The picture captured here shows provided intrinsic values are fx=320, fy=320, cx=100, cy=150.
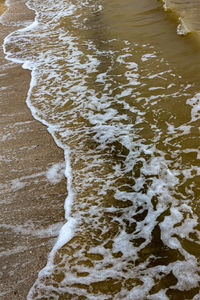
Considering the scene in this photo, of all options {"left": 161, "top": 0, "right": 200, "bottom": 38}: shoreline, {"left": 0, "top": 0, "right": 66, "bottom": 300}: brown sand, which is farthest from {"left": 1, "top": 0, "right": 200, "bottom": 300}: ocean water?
{"left": 161, "top": 0, "right": 200, "bottom": 38}: shoreline

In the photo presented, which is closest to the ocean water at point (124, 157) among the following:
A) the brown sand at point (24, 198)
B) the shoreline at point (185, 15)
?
the brown sand at point (24, 198)

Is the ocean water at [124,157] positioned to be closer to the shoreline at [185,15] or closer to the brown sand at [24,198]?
the brown sand at [24,198]

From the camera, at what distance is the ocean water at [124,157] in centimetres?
321

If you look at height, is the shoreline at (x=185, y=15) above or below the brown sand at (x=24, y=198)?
above

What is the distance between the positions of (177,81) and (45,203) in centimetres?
389

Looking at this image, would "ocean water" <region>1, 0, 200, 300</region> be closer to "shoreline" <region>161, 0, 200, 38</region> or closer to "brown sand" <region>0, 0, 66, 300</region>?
"brown sand" <region>0, 0, 66, 300</region>

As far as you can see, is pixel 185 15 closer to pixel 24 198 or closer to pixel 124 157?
pixel 124 157

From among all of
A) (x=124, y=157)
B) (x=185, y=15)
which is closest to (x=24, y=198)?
(x=124, y=157)

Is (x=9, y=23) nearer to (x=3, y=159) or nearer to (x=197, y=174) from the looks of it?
(x=3, y=159)

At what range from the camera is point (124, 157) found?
4.79m

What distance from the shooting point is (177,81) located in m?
6.52

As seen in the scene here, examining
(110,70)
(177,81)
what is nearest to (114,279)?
(177,81)

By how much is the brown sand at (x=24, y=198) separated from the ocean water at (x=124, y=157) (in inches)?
5.6

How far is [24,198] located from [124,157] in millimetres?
1559
